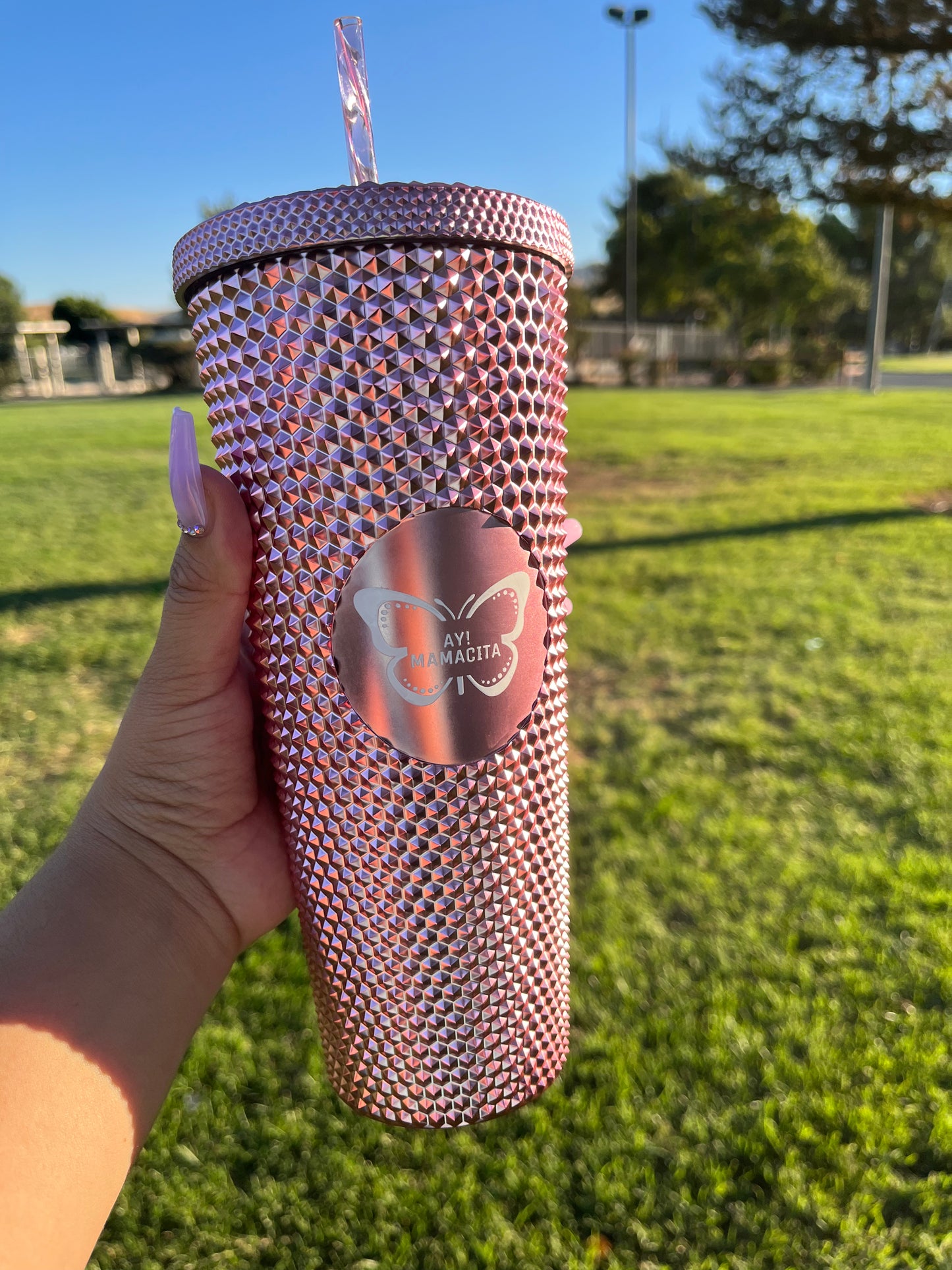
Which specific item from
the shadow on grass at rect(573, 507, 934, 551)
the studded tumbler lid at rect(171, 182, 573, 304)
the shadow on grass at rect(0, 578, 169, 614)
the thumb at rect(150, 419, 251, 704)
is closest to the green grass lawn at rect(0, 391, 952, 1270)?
the shadow on grass at rect(0, 578, 169, 614)

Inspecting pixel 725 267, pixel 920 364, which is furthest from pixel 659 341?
pixel 920 364

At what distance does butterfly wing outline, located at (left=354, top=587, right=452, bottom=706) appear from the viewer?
0.80 m

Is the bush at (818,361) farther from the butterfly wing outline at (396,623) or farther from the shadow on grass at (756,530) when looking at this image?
the butterfly wing outline at (396,623)

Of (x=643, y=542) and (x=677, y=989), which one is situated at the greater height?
(x=643, y=542)

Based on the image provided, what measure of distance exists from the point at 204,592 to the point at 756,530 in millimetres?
5667

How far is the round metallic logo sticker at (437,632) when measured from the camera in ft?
2.62

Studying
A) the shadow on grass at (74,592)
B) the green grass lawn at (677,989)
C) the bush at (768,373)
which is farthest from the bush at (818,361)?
the shadow on grass at (74,592)

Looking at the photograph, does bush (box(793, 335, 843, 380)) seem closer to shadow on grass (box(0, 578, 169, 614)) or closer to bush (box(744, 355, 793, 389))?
bush (box(744, 355, 793, 389))

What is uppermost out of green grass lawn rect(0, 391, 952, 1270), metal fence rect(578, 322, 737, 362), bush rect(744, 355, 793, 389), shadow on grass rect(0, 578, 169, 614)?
metal fence rect(578, 322, 737, 362)

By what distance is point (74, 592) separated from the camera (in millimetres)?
4867

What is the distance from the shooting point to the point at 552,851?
3.32ft

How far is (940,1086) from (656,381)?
1020 inches

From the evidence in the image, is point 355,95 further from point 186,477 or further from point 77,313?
point 77,313

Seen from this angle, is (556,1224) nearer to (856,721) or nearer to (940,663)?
(856,721)
